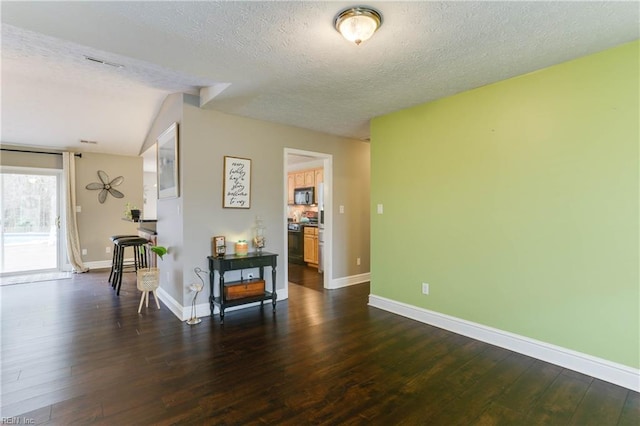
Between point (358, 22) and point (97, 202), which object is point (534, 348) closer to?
point (358, 22)

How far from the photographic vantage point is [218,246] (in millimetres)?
3648

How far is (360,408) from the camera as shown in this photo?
1.91 metres

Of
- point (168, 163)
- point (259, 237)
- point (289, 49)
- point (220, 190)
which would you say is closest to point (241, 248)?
point (259, 237)

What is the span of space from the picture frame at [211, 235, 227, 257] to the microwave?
135 inches

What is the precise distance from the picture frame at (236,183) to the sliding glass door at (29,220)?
4672mm

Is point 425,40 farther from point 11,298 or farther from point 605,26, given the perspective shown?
point 11,298

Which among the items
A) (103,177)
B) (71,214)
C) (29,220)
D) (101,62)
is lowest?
(29,220)

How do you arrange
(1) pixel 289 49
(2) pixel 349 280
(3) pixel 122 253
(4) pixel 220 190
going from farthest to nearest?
(2) pixel 349 280 → (3) pixel 122 253 → (4) pixel 220 190 → (1) pixel 289 49

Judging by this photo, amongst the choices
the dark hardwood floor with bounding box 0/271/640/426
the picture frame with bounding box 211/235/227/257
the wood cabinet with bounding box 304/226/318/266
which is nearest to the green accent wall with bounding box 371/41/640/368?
the dark hardwood floor with bounding box 0/271/640/426

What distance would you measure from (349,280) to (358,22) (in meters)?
3.98

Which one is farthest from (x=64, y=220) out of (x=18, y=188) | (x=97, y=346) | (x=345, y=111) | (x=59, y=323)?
(x=345, y=111)

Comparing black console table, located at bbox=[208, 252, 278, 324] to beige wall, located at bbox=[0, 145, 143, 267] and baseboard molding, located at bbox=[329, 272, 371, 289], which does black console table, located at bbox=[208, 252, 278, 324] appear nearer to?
baseboard molding, located at bbox=[329, 272, 371, 289]

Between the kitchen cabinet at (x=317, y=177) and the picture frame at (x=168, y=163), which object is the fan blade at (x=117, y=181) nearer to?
the picture frame at (x=168, y=163)

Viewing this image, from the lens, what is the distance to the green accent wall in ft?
7.26
